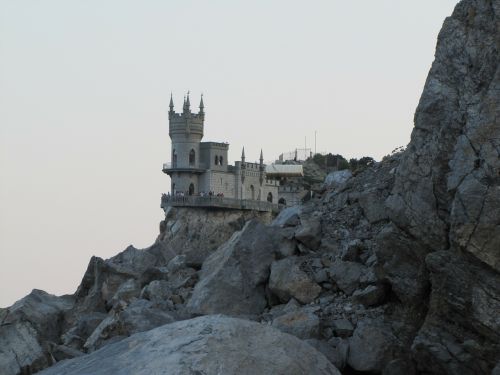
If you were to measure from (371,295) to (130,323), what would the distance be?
4881 mm

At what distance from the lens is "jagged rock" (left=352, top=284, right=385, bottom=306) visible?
16.9m

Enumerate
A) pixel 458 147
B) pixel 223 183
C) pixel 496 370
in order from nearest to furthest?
pixel 496 370 < pixel 458 147 < pixel 223 183

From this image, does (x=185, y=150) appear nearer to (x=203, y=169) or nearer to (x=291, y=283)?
(x=203, y=169)

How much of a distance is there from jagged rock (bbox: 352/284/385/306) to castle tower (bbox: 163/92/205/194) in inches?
3818

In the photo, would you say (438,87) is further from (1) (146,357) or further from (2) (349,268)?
(1) (146,357)

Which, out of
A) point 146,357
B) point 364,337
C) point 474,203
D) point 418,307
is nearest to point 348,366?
point 364,337

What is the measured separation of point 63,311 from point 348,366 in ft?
35.3

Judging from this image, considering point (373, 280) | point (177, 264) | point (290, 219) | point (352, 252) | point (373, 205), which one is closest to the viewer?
point (373, 280)

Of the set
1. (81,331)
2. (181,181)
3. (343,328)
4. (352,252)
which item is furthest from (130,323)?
(181,181)

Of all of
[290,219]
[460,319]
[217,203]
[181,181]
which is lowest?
[460,319]

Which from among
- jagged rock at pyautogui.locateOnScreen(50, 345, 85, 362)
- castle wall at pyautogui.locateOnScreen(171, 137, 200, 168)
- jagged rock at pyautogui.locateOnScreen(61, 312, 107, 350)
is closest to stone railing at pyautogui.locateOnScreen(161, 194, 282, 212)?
castle wall at pyautogui.locateOnScreen(171, 137, 200, 168)

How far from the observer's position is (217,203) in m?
110

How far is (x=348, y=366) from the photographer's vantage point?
15656 mm

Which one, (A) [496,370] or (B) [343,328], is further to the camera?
(B) [343,328]
